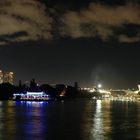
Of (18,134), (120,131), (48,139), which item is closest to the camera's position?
(48,139)

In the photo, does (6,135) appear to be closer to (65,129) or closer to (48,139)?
(48,139)

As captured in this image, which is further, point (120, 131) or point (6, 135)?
point (120, 131)

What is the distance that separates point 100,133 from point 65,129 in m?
5.26

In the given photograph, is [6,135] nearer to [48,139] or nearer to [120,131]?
[48,139]

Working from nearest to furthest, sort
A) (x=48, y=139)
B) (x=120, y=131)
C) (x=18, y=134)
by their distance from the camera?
(x=48, y=139) → (x=18, y=134) → (x=120, y=131)

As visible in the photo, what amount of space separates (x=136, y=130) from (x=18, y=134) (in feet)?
45.2

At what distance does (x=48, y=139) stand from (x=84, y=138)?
11.4 ft

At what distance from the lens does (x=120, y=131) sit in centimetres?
5031

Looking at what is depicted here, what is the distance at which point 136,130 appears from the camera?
51.6 m

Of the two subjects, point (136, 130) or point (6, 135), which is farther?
point (136, 130)

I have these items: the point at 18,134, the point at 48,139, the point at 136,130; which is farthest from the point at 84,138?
the point at 136,130

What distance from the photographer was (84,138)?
43219 mm

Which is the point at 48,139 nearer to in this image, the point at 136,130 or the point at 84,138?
the point at 84,138

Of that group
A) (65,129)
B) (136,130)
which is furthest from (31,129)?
(136,130)
